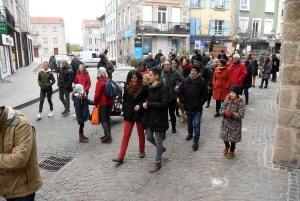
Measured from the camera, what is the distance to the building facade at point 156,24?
30.8 meters

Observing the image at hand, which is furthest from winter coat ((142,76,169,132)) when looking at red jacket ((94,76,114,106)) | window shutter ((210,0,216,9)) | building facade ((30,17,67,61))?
building facade ((30,17,67,61))

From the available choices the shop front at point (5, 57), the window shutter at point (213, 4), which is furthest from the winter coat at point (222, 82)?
the window shutter at point (213, 4)

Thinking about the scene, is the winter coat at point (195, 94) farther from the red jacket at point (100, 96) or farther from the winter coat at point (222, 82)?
the winter coat at point (222, 82)

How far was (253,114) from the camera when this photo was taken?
8.16m

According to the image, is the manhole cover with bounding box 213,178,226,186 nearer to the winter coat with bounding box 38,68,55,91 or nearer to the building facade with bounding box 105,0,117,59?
the winter coat with bounding box 38,68,55,91

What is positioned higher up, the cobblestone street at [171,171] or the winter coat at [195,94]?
the winter coat at [195,94]

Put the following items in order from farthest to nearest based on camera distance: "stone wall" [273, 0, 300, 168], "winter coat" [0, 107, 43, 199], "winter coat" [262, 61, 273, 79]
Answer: "winter coat" [262, 61, 273, 79], "stone wall" [273, 0, 300, 168], "winter coat" [0, 107, 43, 199]

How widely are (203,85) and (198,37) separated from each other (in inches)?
1167

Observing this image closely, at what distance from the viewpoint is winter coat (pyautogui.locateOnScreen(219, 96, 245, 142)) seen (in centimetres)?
478

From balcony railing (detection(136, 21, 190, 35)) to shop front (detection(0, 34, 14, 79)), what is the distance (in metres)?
15.0

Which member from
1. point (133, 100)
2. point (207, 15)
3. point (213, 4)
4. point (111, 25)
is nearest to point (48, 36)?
point (111, 25)

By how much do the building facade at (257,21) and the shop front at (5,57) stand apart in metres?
26.5

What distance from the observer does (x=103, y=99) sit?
5.70 m

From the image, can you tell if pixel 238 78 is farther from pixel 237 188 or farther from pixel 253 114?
pixel 237 188
